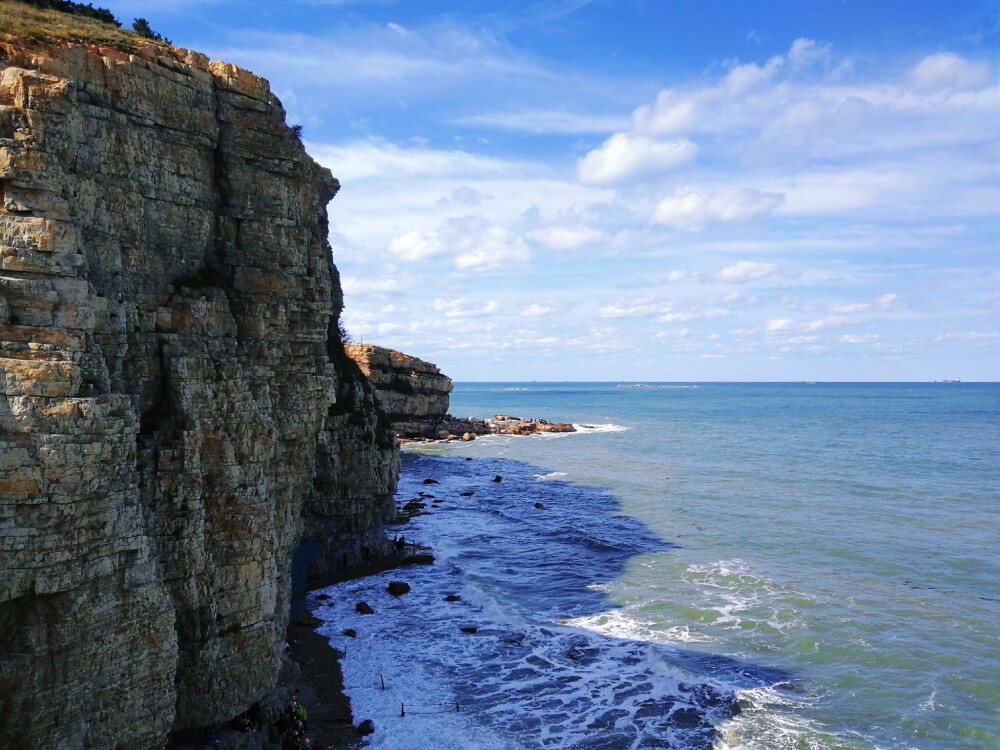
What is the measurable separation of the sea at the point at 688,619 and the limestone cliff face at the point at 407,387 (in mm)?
24154

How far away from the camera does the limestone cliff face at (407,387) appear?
268 ft

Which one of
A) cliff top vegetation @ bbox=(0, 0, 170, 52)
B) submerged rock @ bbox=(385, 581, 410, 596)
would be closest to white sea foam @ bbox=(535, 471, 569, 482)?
submerged rock @ bbox=(385, 581, 410, 596)

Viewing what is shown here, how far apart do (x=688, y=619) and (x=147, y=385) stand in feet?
77.9

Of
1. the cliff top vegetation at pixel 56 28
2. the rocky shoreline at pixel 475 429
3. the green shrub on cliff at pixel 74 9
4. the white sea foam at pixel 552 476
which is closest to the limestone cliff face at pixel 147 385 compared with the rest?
the cliff top vegetation at pixel 56 28

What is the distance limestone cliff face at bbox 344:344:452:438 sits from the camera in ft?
268

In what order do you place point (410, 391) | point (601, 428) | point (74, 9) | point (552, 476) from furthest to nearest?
point (601, 428)
point (410, 391)
point (552, 476)
point (74, 9)

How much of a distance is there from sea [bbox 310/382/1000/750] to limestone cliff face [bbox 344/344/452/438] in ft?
79.2

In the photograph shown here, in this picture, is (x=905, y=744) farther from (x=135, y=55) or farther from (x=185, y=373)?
(x=135, y=55)

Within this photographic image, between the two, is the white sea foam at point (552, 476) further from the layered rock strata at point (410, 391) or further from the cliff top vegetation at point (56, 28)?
the cliff top vegetation at point (56, 28)

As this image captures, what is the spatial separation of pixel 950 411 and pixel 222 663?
181 metres

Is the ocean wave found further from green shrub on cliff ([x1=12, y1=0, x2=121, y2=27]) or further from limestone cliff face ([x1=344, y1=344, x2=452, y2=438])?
green shrub on cliff ([x1=12, y1=0, x2=121, y2=27])

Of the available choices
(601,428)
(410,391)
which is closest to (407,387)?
(410,391)

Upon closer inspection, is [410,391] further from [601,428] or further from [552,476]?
[601,428]

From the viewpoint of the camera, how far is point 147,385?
14062 mm
